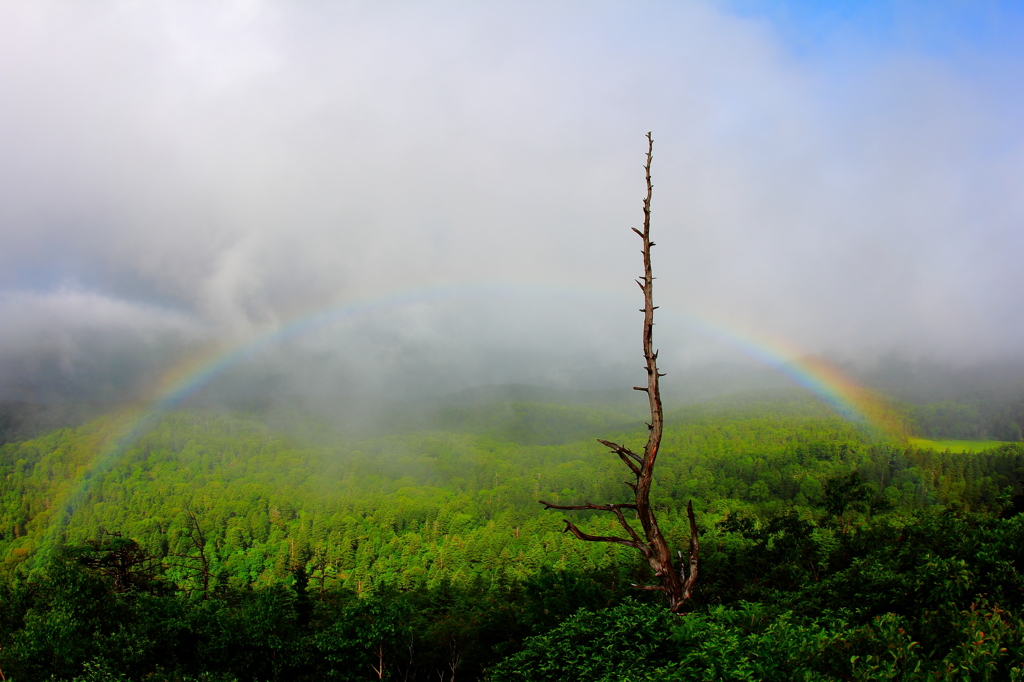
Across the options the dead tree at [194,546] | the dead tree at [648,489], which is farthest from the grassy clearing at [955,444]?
the dead tree at [194,546]

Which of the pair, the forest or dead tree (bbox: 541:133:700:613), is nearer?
the forest

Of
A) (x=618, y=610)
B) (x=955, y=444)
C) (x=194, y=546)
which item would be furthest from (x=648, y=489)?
(x=955, y=444)

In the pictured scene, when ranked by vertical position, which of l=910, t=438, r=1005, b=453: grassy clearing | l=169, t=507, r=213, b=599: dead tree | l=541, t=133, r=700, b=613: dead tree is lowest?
l=169, t=507, r=213, b=599: dead tree

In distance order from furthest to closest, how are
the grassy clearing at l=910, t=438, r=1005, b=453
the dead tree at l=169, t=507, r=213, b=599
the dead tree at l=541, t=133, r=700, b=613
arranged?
1. the grassy clearing at l=910, t=438, r=1005, b=453
2. the dead tree at l=169, t=507, r=213, b=599
3. the dead tree at l=541, t=133, r=700, b=613

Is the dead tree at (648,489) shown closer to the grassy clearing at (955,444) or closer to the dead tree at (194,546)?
the dead tree at (194,546)

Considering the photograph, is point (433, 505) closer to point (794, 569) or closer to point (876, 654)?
point (794, 569)

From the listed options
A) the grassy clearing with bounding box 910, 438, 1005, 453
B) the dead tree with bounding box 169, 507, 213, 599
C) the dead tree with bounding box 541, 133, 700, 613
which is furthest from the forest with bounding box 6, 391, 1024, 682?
the grassy clearing with bounding box 910, 438, 1005, 453

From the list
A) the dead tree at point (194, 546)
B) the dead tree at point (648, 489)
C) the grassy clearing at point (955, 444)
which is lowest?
the dead tree at point (194, 546)

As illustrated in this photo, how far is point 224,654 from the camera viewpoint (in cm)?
2697

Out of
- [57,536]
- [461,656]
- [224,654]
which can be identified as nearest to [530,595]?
[461,656]

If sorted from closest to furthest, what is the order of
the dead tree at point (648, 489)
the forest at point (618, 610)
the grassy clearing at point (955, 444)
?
the forest at point (618, 610) → the dead tree at point (648, 489) → the grassy clearing at point (955, 444)

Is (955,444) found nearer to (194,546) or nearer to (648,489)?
(648,489)

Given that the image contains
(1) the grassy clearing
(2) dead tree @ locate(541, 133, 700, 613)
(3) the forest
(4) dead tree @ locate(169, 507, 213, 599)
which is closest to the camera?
(3) the forest

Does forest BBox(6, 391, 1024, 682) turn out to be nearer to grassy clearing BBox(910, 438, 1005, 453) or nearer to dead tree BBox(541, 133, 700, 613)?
dead tree BBox(541, 133, 700, 613)
